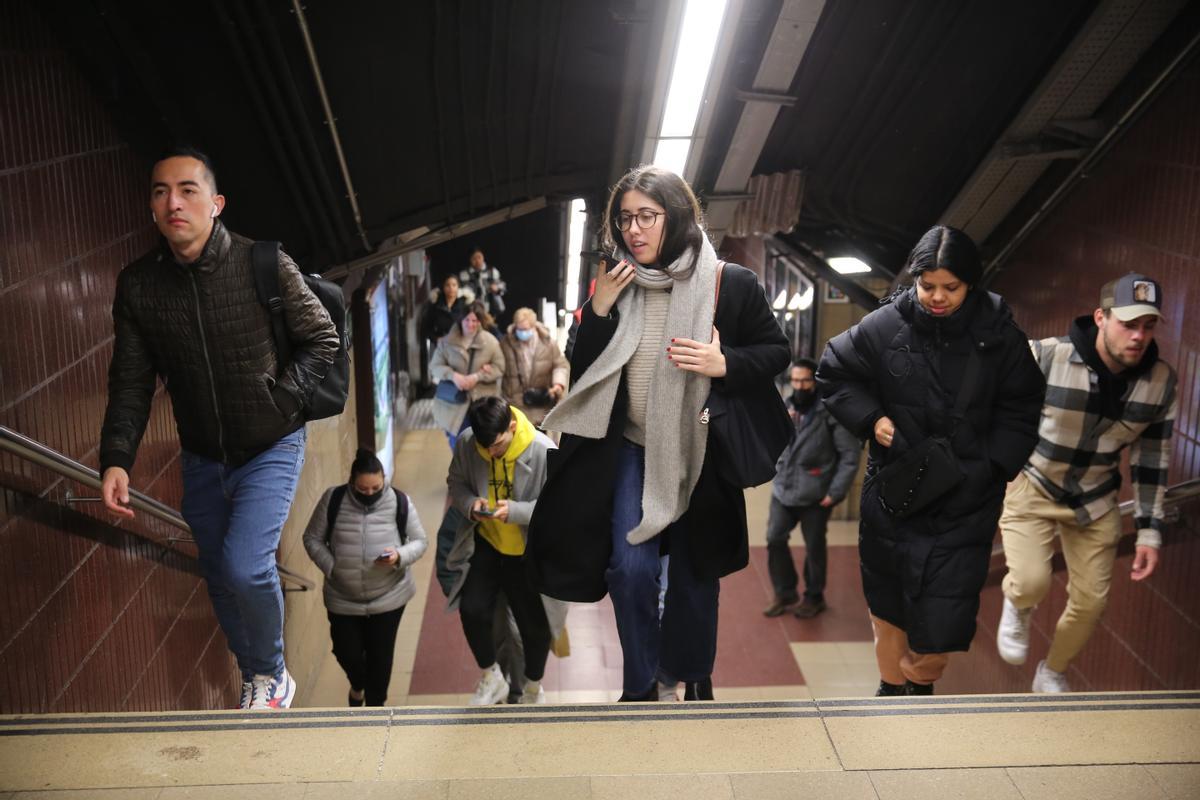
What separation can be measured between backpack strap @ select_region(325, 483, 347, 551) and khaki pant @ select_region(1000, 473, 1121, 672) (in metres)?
2.97

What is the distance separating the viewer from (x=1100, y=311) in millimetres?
4016

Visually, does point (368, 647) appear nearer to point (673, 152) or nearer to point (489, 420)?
point (489, 420)

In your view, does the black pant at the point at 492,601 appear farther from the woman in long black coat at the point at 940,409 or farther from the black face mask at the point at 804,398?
the black face mask at the point at 804,398

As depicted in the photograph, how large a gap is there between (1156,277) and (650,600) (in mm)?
3588

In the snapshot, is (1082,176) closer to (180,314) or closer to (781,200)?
(781,200)

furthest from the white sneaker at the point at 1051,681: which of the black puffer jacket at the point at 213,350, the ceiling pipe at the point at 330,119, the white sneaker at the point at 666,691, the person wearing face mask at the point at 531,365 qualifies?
the person wearing face mask at the point at 531,365

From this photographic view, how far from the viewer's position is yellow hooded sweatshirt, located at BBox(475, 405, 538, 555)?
16.5 ft

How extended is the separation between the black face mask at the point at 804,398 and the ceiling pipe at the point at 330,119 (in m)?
3.07

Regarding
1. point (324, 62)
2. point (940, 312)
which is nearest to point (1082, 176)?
point (940, 312)

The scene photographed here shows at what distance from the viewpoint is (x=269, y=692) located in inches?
139

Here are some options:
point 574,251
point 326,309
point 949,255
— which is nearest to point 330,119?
point 326,309

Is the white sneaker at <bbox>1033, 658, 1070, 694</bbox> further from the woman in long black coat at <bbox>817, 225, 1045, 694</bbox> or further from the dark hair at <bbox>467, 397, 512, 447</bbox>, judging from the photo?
the dark hair at <bbox>467, 397, 512, 447</bbox>

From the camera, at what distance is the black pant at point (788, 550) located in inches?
309

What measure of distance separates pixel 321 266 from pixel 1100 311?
160 inches
